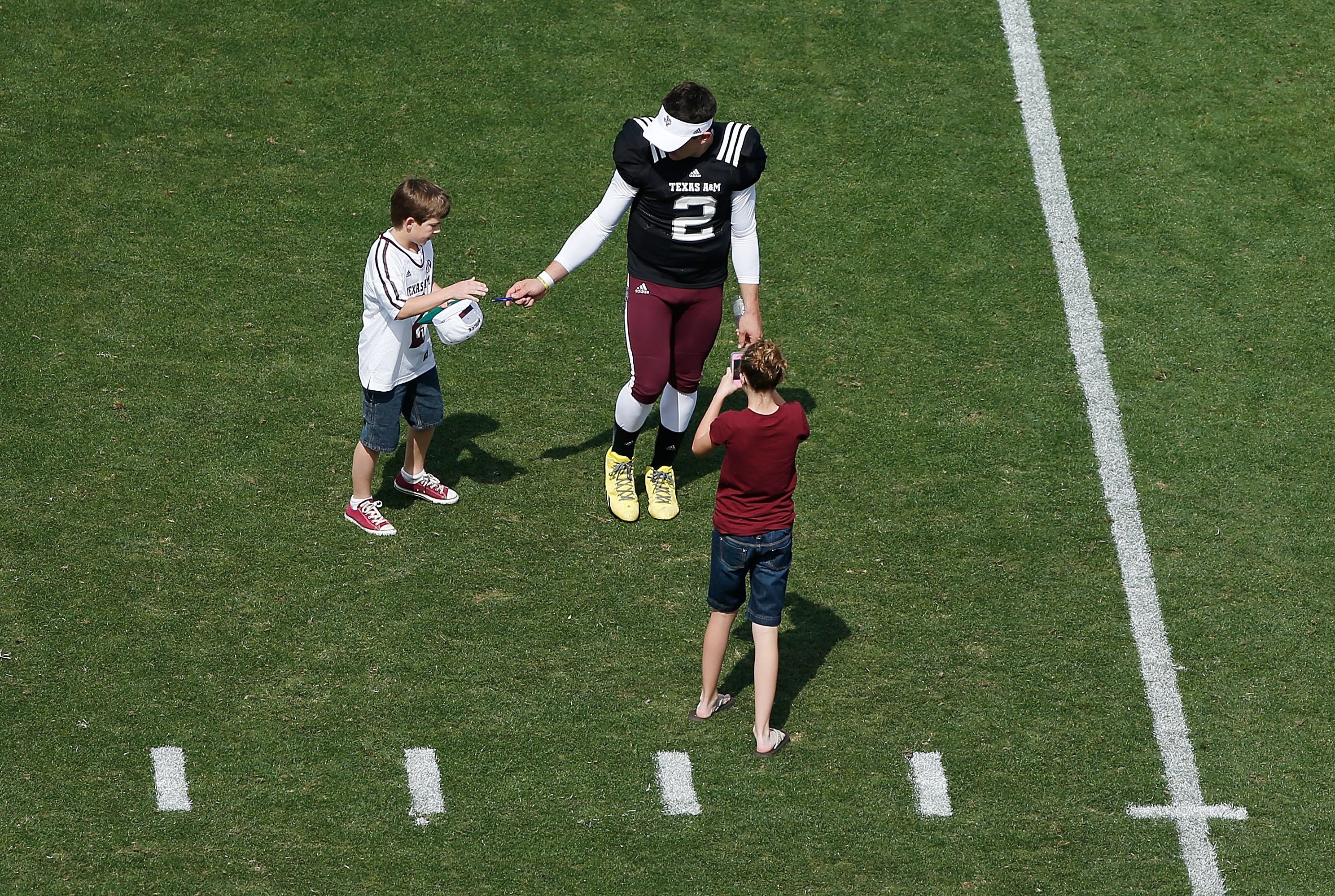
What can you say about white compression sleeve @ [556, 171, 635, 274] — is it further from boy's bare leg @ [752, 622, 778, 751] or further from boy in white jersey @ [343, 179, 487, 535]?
boy's bare leg @ [752, 622, 778, 751]

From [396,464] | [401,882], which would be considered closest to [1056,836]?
[401,882]

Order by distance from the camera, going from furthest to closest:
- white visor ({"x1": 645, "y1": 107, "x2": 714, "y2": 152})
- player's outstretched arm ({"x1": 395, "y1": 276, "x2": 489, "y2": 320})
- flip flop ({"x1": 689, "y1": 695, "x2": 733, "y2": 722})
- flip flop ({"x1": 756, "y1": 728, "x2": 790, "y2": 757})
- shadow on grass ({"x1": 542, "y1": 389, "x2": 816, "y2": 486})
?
shadow on grass ({"x1": 542, "y1": 389, "x2": 816, "y2": 486}) → white visor ({"x1": 645, "y1": 107, "x2": 714, "y2": 152}) → player's outstretched arm ({"x1": 395, "y1": 276, "x2": 489, "y2": 320}) → flip flop ({"x1": 689, "y1": 695, "x2": 733, "y2": 722}) → flip flop ({"x1": 756, "y1": 728, "x2": 790, "y2": 757})

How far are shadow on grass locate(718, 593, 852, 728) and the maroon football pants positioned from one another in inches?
53.4

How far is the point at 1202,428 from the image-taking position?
8734 mm

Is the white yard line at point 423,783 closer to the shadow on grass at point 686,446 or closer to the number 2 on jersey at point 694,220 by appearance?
the shadow on grass at point 686,446

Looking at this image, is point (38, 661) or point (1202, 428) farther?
point (1202, 428)

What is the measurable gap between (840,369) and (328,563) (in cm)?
333

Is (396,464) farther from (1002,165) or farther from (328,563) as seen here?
(1002,165)

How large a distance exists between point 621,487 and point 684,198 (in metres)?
1.62

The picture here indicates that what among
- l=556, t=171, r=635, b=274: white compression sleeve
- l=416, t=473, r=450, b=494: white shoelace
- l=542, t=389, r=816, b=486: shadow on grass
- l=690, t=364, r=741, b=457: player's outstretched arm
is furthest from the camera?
l=542, t=389, r=816, b=486: shadow on grass

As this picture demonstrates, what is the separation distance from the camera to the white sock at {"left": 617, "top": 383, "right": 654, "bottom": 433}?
801 centimetres

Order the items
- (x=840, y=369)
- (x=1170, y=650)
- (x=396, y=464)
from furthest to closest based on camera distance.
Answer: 1. (x=840, y=369)
2. (x=396, y=464)
3. (x=1170, y=650)

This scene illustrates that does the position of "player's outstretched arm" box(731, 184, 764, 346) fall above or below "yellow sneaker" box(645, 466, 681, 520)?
above

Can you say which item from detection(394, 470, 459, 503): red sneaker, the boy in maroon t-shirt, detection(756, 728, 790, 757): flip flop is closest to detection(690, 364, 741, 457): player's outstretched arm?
the boy in maroon t-shirt
